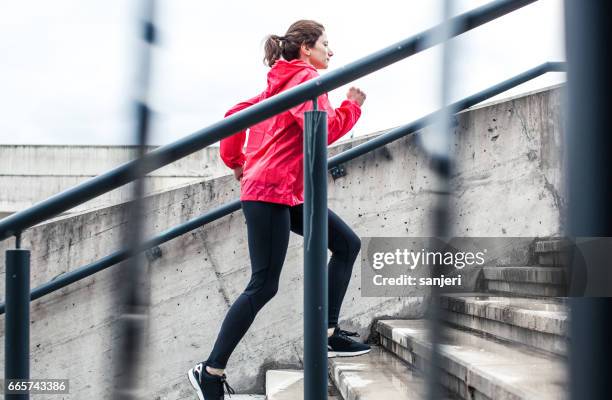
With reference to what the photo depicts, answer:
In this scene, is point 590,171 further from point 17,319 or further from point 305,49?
point 305,49

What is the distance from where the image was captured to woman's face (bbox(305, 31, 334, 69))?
200cm

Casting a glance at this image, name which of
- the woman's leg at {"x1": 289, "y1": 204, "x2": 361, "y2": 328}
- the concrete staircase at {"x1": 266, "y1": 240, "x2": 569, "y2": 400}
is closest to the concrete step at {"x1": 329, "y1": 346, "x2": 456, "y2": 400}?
the concrete staircase at {"x1": 266, "y1": 240, "x2": 569, "y2": 400}

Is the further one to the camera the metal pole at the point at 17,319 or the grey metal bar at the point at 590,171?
the metal pole at the point at 17,319

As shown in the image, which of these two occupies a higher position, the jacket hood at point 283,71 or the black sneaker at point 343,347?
the jacket hood at point 283,71

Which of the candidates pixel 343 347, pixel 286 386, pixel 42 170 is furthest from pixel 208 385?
pixel 42 170

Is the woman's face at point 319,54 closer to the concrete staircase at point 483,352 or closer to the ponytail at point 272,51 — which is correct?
the ponytail at point 272,51

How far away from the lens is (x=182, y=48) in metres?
0.75

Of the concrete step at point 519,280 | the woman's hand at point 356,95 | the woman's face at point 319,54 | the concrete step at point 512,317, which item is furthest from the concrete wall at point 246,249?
the woman's hand at point 356,95

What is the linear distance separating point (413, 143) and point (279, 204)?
1166 millimetres

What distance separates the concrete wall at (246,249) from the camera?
2709 millimetres

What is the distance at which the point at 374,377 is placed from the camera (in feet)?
7.04

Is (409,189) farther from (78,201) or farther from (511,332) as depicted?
(78,201)

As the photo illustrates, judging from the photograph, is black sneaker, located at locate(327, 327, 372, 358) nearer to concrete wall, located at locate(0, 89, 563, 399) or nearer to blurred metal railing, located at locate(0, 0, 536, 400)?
concrete wall, located at locate(0, 89, 563, 399)

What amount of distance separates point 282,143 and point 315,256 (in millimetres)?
591
